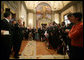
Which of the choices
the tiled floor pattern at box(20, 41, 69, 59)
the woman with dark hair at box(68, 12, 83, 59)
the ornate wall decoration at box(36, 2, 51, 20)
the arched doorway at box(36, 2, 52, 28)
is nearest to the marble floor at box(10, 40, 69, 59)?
the tiled floor pattern at box(20, 41, 69, 59)

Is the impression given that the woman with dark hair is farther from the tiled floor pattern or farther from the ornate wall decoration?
the ornate wall decoration

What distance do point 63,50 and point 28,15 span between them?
36.8 ft

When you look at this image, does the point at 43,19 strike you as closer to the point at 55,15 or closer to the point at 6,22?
the point at 55,15

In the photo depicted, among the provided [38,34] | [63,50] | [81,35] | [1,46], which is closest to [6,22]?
[1,46]

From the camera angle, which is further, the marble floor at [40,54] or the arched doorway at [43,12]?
the arched doorway at [43,12]

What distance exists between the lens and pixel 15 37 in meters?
2.84

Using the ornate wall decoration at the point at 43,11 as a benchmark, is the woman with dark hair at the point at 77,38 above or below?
below

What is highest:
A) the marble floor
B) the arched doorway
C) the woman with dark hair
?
the arched doorway

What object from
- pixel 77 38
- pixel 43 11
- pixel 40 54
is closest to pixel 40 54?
pixel 40 54

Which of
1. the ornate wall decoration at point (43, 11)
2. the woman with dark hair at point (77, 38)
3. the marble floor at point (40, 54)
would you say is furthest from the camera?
the ornate wall decoration at point (43, 11)

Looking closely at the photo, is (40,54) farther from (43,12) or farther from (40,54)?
(43,12)

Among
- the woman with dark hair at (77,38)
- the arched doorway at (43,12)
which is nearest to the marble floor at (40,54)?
the woman with dark hair at (77,38)

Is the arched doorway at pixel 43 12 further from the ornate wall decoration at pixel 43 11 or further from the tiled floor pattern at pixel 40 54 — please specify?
the tiled floor pattern at pixel 40 54

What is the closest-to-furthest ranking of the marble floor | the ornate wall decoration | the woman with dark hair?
the woman with dark hair → the marble floor → the ornate wall decoration
